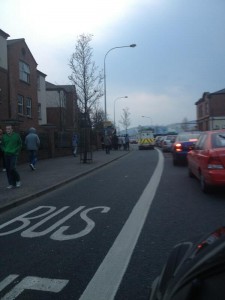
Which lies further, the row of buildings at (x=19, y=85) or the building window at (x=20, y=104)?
the building window at (x=20, y=104)

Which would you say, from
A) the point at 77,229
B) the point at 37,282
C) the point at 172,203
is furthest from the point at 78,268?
the point at 172,203

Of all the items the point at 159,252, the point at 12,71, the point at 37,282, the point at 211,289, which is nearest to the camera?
the point at 211,289

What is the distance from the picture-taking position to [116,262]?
4742 millimetres

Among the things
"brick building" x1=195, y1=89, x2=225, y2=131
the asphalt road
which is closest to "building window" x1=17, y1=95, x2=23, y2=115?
the asphalt road

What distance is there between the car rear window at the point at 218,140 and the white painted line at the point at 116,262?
265 centimetres

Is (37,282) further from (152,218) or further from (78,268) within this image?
(152,218)

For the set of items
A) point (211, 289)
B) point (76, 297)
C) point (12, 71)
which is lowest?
point (76, 297)

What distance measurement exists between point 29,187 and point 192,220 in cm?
581

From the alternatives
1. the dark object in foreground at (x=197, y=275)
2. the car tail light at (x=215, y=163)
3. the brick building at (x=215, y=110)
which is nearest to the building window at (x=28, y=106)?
the car tail light at (x=215, y=163)

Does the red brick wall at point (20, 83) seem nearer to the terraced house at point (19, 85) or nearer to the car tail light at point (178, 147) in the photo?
the terraced house at point (19, 85)

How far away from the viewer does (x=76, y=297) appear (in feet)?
12.5

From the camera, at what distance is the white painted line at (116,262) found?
3.90m

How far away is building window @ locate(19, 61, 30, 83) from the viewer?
109ft

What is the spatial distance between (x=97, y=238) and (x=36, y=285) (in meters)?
1.81
